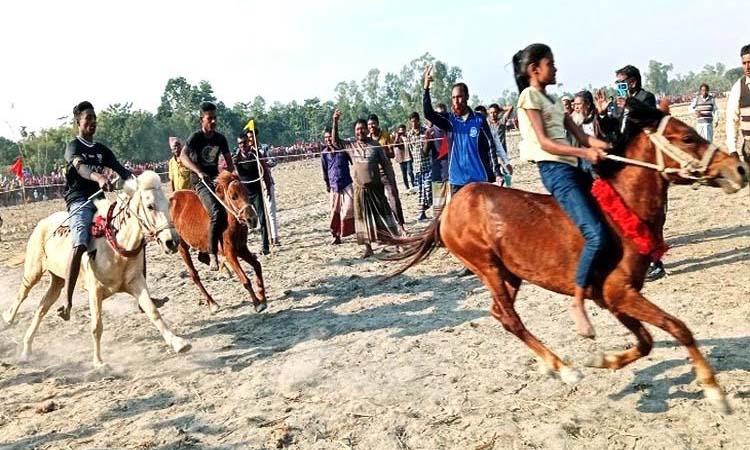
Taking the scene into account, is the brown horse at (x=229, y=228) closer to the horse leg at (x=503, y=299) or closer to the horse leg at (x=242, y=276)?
the horse leg at (x=242, y=276)

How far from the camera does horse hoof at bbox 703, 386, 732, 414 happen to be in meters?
3.92

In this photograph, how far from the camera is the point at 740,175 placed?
3.98 metres

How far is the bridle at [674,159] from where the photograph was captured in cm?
408

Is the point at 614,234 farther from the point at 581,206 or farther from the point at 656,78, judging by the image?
the point at 656,78

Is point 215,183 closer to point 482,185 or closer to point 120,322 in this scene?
point 120,322

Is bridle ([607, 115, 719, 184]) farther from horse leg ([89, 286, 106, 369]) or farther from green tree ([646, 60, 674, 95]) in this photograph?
green tree ([646, 60, 674, 95])

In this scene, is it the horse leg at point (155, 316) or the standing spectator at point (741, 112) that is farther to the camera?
the standing spectator at point (741, 112)

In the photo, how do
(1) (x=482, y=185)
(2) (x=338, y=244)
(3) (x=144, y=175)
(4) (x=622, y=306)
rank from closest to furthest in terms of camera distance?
(4) (x=622, y=306) → (1) (x=482, y=185) → (3) (x=144, y=175) → (2) (x=338, y=244)

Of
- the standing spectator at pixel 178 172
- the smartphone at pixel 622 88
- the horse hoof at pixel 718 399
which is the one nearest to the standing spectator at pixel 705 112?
the smartphone at pixel 622 88

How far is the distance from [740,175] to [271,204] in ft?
31.1

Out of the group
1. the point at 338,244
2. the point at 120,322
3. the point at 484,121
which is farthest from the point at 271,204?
the point at 484,121

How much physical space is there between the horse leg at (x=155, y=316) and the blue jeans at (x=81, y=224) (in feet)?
2.08

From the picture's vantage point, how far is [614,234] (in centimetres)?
436

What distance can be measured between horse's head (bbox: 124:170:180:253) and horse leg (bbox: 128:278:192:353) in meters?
0.59
